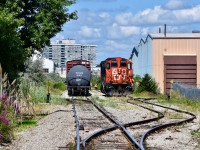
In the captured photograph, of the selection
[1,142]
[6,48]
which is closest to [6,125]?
[1,142]

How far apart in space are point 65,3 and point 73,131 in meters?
18.6

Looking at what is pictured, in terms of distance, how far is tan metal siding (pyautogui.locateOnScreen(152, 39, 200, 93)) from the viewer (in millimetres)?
62406

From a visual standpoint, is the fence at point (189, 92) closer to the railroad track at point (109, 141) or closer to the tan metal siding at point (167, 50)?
the tan metal siding at point (167, 50)

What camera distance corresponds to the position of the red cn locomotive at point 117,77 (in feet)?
166

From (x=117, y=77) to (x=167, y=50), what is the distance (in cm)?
1415

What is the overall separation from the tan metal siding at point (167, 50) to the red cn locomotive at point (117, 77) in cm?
1193

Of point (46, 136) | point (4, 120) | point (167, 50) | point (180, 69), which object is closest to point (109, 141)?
point (46, 136)

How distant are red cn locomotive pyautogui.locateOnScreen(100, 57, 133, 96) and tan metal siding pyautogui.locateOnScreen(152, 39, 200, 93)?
470 inches

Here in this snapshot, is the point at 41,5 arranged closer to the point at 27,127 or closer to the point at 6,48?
the point at 6,48

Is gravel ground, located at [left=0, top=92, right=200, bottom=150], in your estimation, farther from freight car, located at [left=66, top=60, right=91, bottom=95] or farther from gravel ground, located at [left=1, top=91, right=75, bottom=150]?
freight car, located at [left=66, top=60, right=91, bottom=95]

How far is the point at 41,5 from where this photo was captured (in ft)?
116

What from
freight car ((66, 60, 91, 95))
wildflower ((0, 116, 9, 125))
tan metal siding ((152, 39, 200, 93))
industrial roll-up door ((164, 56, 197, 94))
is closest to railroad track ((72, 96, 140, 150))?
wildflower ((0, 116, 9, 125))

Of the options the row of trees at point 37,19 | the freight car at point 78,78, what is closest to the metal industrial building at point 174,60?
the freight car at point 78,78

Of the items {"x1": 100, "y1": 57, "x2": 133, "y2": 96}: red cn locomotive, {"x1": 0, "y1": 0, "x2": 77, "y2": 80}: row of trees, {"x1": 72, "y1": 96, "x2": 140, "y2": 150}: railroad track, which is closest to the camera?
{"x1": 72, "y1": 96, "x2": 140, "y2": 150}: railroad track
